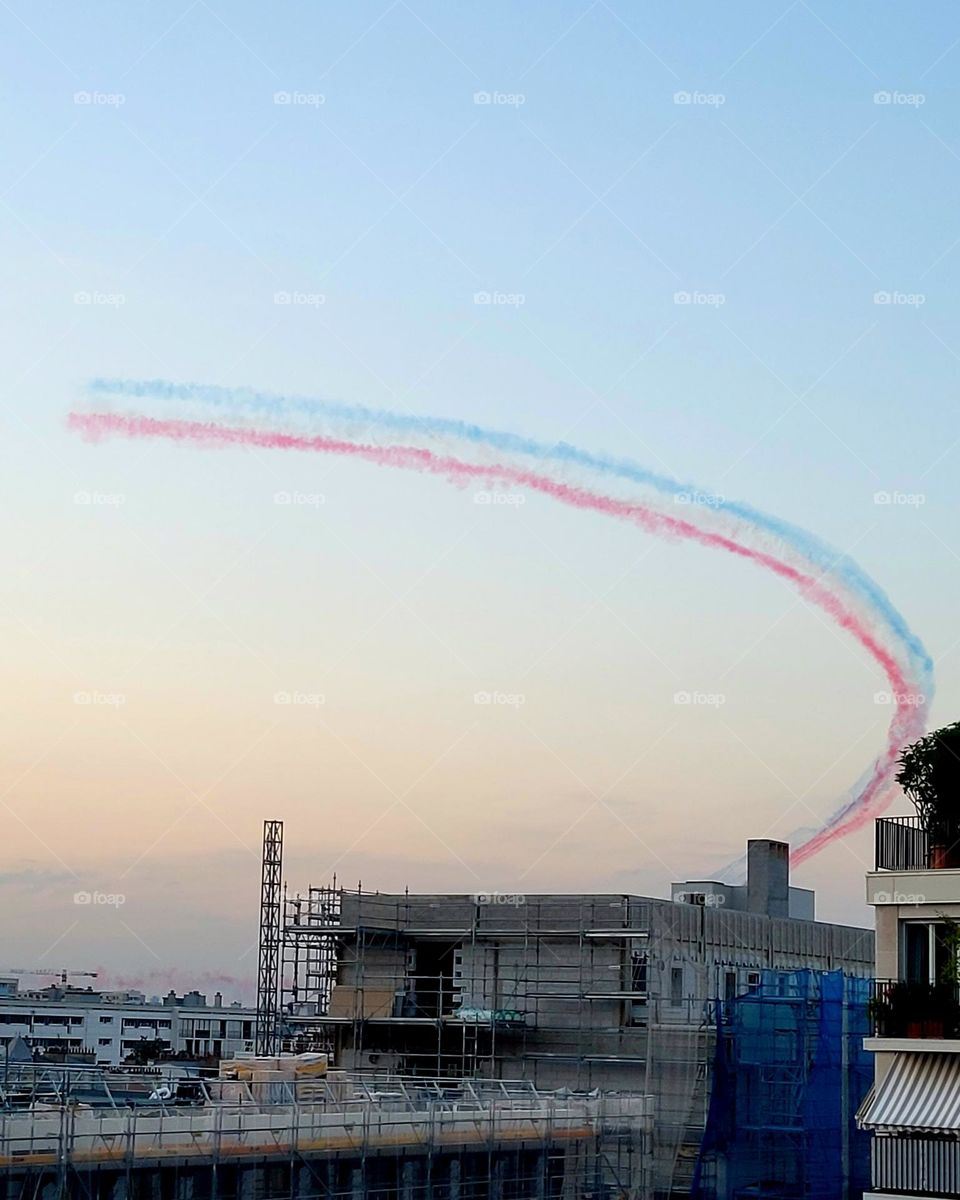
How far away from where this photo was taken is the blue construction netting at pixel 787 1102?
4731 centimetres

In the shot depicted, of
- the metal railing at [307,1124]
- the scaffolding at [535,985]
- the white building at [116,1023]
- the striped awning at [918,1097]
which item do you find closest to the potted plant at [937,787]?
the striped awning at [918,1097]

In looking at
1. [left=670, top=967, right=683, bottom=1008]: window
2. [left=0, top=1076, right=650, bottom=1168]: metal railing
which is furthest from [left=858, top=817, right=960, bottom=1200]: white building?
[left=670, top=967, right=683, bottom=1008]: window

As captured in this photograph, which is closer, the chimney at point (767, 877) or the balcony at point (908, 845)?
the balcony at point (908, 845)

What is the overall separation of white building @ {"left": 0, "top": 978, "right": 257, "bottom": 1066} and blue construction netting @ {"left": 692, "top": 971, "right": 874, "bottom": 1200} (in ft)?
262

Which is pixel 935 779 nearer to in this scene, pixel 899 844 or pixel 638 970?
pixel 899 844

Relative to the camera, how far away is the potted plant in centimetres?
3316

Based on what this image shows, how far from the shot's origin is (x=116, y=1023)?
430 feet

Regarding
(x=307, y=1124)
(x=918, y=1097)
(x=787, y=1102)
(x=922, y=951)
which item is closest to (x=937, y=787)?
(x=922, y=951)

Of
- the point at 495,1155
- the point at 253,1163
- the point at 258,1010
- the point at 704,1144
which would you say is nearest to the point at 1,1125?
the point at 253,1163

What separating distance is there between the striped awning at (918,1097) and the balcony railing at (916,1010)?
0.43m

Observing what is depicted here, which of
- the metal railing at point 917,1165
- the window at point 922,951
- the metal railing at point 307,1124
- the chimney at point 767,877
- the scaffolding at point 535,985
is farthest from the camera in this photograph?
the chimney at point 767,877

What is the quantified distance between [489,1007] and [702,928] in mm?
7545

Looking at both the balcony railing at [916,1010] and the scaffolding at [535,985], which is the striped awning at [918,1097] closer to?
the balcony railing at [916,1010]

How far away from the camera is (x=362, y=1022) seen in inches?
2365
